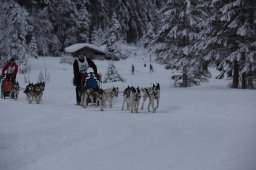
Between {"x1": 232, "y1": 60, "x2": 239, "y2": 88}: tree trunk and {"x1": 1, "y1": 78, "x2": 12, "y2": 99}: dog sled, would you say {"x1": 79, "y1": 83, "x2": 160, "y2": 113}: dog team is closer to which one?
{"x1": 1, "y1": 78, "x2": 12, "y2": 99}: dog sled

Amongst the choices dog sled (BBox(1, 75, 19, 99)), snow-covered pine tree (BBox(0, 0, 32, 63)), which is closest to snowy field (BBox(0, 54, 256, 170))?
dog sled (BBox(1, 75, 19, 99))

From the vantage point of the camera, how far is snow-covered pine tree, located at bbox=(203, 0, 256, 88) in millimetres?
20125

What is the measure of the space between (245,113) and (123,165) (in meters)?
6.30

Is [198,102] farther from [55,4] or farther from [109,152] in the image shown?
[55,4]

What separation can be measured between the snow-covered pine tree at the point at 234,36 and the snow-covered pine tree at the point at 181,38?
245 centimetres

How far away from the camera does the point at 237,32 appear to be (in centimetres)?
1992

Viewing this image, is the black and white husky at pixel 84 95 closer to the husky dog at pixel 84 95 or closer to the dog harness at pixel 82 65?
the husky dog at pixel 84 95

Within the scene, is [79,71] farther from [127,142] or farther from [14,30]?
[14,30]

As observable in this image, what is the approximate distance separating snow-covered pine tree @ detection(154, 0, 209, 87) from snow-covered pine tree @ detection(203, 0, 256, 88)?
8.05ft

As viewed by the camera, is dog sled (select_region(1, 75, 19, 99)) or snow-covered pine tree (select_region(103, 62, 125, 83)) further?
snow-covered pine tree (select_region(103, 62, 125, 83))

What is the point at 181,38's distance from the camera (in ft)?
83.8

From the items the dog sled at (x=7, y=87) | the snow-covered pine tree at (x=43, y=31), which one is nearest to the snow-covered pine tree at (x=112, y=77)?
the dog sled at (x=7, y=87)

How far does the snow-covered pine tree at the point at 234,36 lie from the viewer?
20.1 metres

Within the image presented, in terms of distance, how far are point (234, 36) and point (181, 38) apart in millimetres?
4819
